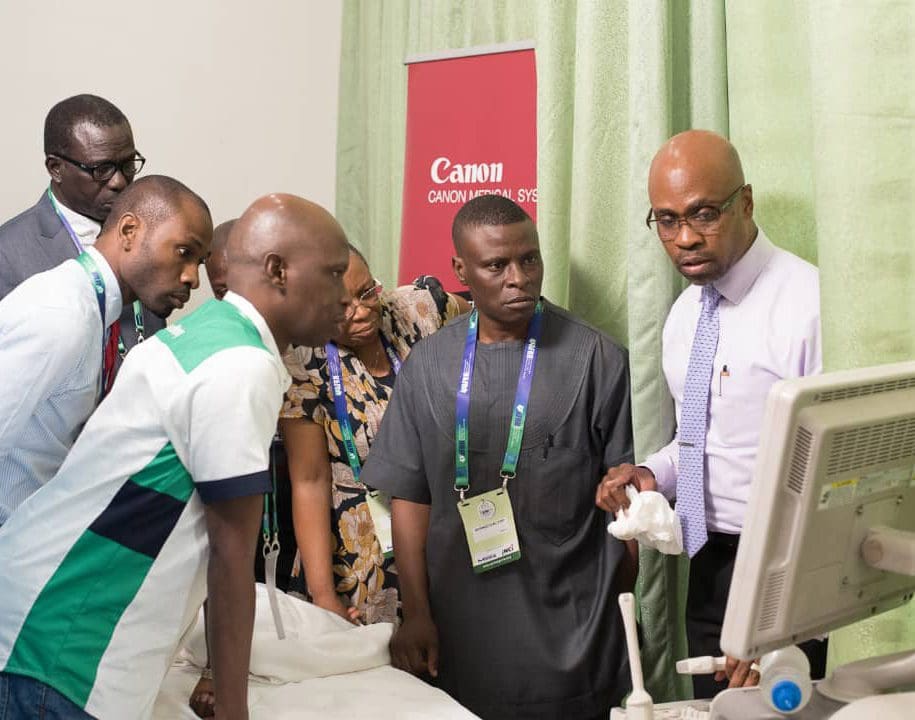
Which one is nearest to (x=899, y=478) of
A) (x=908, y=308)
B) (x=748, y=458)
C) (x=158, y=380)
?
(x=908, y=308)

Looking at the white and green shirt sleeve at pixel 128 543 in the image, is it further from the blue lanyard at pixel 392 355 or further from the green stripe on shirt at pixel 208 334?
the blue lanyard at pixel 392 355

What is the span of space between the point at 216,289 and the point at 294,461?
581 millimetres

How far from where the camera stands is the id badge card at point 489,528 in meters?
2.24

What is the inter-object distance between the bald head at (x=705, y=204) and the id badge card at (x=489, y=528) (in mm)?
626

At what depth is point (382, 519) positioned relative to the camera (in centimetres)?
247

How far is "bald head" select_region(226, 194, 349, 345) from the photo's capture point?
5.35 ft

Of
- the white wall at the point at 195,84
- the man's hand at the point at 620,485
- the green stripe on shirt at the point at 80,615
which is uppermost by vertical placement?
the white wall at the point at 195,84

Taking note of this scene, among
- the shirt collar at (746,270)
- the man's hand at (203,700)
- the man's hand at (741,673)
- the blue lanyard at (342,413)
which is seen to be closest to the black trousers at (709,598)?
the man's hand at (741,673)

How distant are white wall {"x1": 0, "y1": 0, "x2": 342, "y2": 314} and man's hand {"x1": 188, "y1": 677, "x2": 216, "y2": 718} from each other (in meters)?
2.38

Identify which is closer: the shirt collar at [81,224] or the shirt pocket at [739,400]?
the shirt pocket at [739,400]

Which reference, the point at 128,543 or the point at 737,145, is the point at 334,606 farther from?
the point at 737,145

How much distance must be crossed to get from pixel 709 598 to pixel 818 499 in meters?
0.97

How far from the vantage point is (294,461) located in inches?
98.3

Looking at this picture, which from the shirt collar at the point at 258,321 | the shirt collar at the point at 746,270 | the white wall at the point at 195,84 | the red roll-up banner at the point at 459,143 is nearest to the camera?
the shirt collar at the point at 258,321
